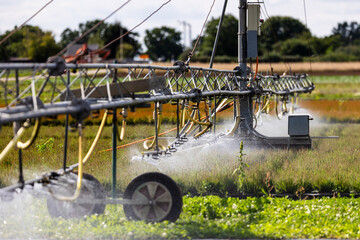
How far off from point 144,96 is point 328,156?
8963 mm

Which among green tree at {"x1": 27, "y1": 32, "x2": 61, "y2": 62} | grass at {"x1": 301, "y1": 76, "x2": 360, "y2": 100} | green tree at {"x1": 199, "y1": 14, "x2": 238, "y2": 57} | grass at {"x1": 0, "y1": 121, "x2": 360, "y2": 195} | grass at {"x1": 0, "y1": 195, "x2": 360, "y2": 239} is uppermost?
green tree at {"x1": 199, "y1": 14, "x2": 238, "y2": 57}

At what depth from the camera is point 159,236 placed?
30.7 feet

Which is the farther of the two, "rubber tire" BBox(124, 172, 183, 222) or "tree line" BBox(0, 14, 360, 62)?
"tree line" BBox(0, 14, 360, 62)

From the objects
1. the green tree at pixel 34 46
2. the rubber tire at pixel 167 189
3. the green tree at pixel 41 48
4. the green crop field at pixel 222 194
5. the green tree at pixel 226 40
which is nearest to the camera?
the green crop field at pixel 222 194

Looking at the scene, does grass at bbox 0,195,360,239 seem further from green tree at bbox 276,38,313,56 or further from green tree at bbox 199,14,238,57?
green tree at bbox 276,38,313,56

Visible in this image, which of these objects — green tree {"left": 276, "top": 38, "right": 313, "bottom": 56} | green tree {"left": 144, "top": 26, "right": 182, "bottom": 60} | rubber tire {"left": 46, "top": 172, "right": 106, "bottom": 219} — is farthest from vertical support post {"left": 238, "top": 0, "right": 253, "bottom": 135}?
green tree {"left": 144, "top": 26, "right": 182, "bottom": 60}

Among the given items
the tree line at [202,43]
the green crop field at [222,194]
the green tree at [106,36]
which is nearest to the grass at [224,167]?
the green crop field at [222,194]

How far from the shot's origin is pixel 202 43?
93438mm

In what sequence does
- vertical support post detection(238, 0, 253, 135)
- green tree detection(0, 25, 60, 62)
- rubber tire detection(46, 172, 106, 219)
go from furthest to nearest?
green tree detection(0, 25, 60, 62), vertical support post detection(238, 0, 253, 135), rubber tire detection(46, 172, 106, 219)

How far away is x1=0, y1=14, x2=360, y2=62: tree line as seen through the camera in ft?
209

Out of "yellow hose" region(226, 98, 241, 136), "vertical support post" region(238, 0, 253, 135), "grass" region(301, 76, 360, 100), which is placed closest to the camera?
"yellow hose" region(226, 98, 241, 136)

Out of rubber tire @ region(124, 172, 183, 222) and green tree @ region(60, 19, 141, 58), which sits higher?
green tree @ region(60, 19, 141, 58)

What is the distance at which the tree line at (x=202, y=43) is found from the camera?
63719 millimetres

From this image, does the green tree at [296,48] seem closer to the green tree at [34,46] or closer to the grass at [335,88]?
the grass at [335,88]
